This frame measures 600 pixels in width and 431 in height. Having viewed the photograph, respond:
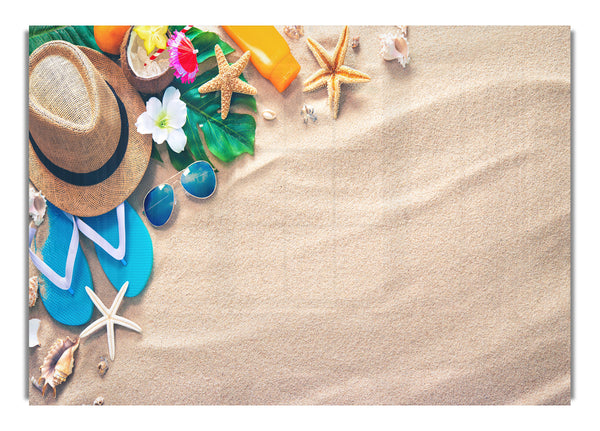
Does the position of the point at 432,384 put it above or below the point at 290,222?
below

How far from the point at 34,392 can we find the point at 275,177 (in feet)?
4.71

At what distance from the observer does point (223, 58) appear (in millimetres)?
1611

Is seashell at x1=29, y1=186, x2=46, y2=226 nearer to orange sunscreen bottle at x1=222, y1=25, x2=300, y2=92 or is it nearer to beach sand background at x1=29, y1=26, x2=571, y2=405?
beach sand background at x1=29, y1=26, x2=571, y2=405

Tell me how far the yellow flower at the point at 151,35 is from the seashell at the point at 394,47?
0.95m

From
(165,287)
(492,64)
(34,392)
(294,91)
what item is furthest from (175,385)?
(492,64)

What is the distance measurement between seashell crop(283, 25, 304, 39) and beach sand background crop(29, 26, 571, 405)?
109mm

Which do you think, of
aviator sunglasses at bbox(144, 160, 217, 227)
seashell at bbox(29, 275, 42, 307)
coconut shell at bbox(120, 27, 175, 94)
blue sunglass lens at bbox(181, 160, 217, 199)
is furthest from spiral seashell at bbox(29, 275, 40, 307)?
coconut shell at bbox(120, 27, 175, 94)

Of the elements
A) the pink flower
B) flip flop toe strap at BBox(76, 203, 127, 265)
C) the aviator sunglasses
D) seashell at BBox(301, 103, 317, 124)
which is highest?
the pink flower

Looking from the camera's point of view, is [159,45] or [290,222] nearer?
[159,45]

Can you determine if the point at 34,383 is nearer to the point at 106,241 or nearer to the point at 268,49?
the point at 106,241

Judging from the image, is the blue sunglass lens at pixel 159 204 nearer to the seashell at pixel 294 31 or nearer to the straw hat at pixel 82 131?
the straw hat at pixel 82 131

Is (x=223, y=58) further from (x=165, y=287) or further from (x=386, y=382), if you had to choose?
(x=386, y=382)

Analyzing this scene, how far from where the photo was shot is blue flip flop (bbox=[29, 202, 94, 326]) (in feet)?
5.45

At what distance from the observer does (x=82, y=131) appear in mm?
A: 1504
